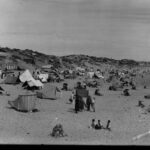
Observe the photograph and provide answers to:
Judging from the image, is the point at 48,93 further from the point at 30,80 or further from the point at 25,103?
the point at 30,80

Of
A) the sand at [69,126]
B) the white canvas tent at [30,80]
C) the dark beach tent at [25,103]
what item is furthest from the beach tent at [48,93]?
the dark beach tent at [25,103]

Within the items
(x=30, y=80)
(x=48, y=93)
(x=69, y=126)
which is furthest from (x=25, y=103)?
(x=30, y=80)

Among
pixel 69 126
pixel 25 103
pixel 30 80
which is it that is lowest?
pixel 69 126

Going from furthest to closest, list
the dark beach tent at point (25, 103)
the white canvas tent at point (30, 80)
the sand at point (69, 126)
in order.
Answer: the white canvas tent at point (30, 80) → the dark beach tent at point (25, 103) → the sand at point (69, 126)

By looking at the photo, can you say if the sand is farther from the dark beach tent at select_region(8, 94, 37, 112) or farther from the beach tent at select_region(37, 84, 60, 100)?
the beach tent at select_region(37, 84, 60, 100)

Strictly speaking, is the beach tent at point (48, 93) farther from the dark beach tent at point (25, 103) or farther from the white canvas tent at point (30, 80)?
the dark beach tent at point (25, 103)

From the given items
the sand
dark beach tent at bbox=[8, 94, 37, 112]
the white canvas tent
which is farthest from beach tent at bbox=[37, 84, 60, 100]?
dark beach tent at bbox=[8, 94, 37, 112]

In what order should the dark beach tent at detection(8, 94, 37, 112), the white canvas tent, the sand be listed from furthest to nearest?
the white canvas tent
the dark beach tent at detection(8, 94, 37, 112)
the sand

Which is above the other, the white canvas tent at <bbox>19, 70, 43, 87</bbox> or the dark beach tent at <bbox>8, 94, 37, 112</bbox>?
the white canvas tent at <bbox>19, 70, 43, 87</bbox>

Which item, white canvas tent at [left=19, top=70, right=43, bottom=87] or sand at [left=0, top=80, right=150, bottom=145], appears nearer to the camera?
sand at [left=0, top=80, right=150, bottom=145]

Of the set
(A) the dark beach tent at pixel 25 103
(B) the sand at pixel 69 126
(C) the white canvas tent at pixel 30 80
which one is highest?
(C) the white canvas tent at pixel 30 80

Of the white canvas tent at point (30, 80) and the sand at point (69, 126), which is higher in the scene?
the white canvas tent at point (30, 80)
